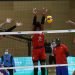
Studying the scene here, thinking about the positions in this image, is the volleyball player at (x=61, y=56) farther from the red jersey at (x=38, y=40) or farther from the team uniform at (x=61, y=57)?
the red jersey at (x=38, y=40)

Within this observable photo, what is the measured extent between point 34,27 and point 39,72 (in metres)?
1.36

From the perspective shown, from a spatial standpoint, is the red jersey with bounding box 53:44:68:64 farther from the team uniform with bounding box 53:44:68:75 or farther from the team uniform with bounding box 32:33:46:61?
the team uniform with bounding box 32:33:46:61

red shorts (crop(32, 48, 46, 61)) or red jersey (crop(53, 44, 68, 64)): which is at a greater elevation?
red shorts (crop(32, 48, 46, 61))

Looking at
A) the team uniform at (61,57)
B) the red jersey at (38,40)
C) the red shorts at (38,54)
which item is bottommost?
the team uniform at (61,57)

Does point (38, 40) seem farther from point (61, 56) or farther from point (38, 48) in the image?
point (61, 56)

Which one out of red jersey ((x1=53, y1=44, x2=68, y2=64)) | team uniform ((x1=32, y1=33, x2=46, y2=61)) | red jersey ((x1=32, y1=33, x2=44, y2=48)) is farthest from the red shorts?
red jersey ((x1=53, y1=44, x2=68, y2=64))

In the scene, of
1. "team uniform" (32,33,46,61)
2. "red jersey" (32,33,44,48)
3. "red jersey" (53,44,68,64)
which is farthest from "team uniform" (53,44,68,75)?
"red jersey" (32,33,44,48)

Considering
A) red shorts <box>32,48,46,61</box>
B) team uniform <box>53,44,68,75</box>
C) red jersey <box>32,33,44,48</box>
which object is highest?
red jersey <box>32,33,44,48</box>

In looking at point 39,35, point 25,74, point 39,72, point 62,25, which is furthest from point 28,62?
point 62,25

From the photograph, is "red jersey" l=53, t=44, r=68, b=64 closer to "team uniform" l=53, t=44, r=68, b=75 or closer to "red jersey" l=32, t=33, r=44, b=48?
"team uniform" l=53, t=44, r=68, b=75

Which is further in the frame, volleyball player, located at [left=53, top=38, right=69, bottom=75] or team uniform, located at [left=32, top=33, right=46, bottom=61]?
volleyball player, located at [left=53, top=38, right=69, bottom=75]

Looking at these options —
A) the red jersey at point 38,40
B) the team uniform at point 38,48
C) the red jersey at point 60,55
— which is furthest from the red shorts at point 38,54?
the red jersey at point 60,55

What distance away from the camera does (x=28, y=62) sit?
Result: 11547mm

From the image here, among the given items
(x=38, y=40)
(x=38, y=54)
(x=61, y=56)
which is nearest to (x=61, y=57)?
(x=61, y=56)
